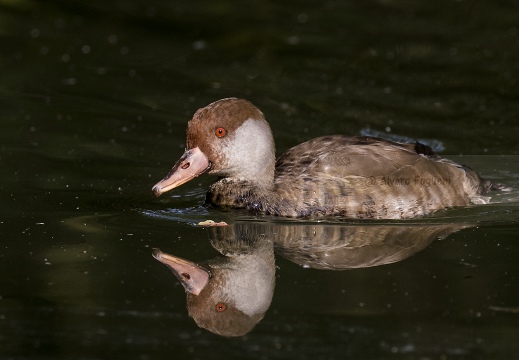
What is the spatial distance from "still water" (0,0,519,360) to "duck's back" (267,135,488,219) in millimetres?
175

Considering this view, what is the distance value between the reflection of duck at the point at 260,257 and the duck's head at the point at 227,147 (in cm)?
48

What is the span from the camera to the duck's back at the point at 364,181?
8.86 m

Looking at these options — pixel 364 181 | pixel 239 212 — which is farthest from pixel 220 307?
pixel 364 181

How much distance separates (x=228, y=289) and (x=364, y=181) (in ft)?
7.32

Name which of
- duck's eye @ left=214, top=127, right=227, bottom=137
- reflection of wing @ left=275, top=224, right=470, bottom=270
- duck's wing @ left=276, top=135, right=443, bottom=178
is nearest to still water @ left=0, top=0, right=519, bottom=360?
reflection of wing @ left=275, top=224, right=470, bottom=270

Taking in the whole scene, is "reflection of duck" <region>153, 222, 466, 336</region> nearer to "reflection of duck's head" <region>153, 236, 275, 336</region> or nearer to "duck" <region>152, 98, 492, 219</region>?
"reflection of duck's head" <region>153, 236, 275, 336</region>

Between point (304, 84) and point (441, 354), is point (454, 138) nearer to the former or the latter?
point (304, 84)

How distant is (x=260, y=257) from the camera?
7.88m

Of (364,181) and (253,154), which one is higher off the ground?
(253,154)

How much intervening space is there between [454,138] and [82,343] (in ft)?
20.1

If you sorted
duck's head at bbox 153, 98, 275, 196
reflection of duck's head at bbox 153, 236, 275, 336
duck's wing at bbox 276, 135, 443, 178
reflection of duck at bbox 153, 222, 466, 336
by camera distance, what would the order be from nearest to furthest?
reflection of duck's head at bbox 153, 236, 275, 336
reflection of duck at bbox 153, 222, 466, 336
duck's head at bbox 153, 98, 275, 196
duck's wing at bbox 276, 135, 443, 178

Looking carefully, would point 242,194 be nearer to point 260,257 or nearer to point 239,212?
point 239,212

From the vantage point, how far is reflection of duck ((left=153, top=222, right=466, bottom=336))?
268 inches

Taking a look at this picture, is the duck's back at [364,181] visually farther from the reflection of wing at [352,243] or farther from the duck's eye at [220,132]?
the duck's eye at [220,132]
